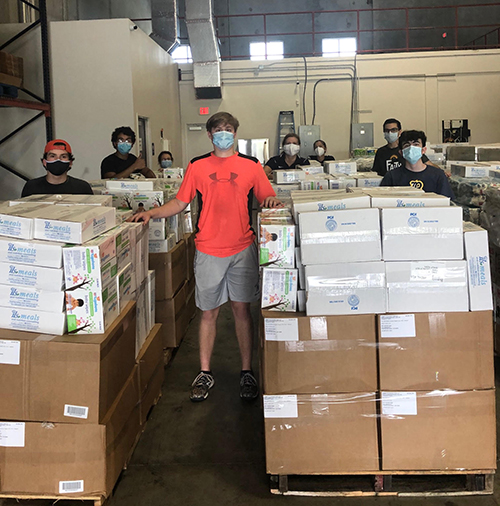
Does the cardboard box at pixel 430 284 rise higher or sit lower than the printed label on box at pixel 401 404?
higher

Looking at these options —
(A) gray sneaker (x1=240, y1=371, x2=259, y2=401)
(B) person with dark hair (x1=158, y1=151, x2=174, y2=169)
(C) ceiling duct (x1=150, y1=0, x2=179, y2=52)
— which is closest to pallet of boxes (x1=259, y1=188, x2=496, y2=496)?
(A) gray sneaker (x1=240, y1=371, x2=259, y2=401)

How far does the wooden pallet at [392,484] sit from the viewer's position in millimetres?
2066

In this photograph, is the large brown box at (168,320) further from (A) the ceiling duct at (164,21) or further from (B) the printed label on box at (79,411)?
(A) the ceiling duct at (164,21)

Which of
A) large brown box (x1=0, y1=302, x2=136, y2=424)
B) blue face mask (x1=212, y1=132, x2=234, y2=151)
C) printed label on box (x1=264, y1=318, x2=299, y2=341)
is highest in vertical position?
blue face mask (x1=212, y1=132, x2=234, y2=151)

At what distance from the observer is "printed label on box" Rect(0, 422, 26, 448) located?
1954 mm

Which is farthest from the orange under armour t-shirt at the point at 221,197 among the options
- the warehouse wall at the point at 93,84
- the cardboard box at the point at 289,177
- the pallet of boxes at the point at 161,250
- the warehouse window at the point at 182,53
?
the warehouse window at the point at 182,53

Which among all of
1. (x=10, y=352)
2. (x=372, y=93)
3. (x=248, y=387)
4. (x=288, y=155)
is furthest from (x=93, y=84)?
(x=10, y=352)

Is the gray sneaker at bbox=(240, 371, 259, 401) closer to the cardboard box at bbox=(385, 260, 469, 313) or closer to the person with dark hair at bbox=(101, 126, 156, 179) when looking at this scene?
the cardboard box at bbox=(385, 260, 469, 313)

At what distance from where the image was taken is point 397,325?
2.04m

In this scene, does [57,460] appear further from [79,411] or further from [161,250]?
[161,250]

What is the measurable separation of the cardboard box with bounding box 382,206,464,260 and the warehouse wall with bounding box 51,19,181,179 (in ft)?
17.0

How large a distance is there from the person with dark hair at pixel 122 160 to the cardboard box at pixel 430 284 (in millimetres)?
2903

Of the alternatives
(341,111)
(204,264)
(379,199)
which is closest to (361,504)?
(379,199)

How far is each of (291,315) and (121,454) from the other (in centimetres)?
93
